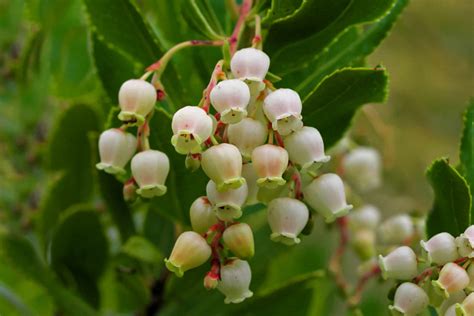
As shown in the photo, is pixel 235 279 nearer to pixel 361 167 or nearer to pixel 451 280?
pixel 451 280

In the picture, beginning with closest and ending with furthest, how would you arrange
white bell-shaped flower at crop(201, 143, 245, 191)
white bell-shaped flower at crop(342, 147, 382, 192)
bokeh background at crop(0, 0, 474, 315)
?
white bell-shaped flower at crop(201, 143, 245, 191)
bokeh background at crop(0, 0, 474, 315)
white bell-shaped flower at crop(342, 147, 382, 192)

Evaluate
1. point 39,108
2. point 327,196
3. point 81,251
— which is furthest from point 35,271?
point 327,196

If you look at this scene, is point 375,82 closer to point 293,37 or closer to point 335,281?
point 293,37

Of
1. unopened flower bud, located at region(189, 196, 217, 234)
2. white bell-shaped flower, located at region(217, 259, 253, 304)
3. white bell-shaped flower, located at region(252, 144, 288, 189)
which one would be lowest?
white bell-shaped flower, located at region(217, 259, 253, 304)

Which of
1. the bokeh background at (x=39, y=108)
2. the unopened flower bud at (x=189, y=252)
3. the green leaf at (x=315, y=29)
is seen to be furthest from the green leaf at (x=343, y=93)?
the bokeh background at (x=39, y=108)

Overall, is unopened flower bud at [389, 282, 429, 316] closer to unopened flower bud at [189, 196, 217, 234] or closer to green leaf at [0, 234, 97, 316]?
unopened flower bud at [189, 196, 217, 234]

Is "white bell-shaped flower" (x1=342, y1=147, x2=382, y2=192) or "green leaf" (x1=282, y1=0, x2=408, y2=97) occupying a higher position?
"green leaf" (x1=282, y1=0, x2=408, y2=97)

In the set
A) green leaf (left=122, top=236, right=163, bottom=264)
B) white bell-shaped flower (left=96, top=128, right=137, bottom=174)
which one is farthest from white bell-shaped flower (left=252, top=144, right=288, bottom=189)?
green leaf (left=122, top=236, right=163, bottom=264)
